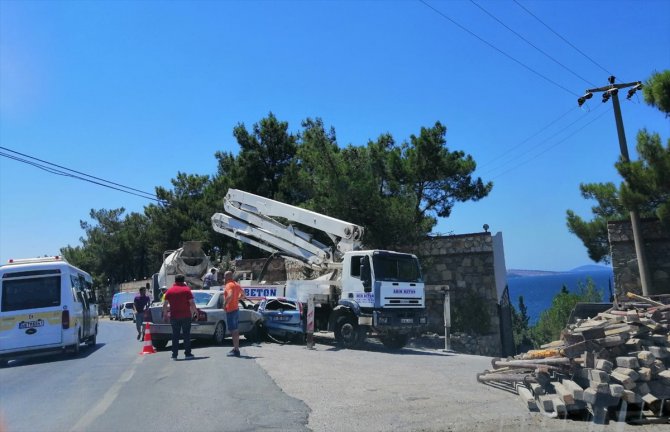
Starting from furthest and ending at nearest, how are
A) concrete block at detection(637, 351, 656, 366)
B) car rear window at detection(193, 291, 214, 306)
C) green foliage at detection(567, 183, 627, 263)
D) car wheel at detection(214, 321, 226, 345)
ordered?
green foliage at detection(567, 183, 627, 263) → car rear window at detection(193, 291, 214, 306) → car wheel at detection(214, 321, 226, 345) → concrete block at detection(637, 351, 656, 366)

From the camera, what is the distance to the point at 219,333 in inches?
625

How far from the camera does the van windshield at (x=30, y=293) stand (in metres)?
14.5

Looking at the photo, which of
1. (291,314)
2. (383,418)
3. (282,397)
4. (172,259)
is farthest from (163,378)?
(172,259)

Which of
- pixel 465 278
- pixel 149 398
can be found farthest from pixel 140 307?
pixel 149 398

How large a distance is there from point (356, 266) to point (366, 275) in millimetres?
660

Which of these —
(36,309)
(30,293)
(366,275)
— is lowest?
(36,309)

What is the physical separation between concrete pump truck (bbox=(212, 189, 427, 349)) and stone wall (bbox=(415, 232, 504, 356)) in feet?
15.5

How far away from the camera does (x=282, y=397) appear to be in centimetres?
849

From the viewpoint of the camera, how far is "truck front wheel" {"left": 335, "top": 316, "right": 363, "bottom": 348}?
1638cm

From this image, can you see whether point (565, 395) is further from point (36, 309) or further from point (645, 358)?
point (36, 309)

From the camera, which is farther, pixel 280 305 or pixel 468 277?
pixel 468 277

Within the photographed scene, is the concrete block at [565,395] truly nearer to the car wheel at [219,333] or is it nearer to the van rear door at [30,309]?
the car wheel at [219,333]

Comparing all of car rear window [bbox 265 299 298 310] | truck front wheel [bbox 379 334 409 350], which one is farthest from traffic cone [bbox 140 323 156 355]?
truck front wheel [bbox 379 334 409 350]

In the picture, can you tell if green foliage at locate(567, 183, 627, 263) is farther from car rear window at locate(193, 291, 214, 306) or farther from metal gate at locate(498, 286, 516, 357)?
car rear window at locate(193, 291, 214, 306)
